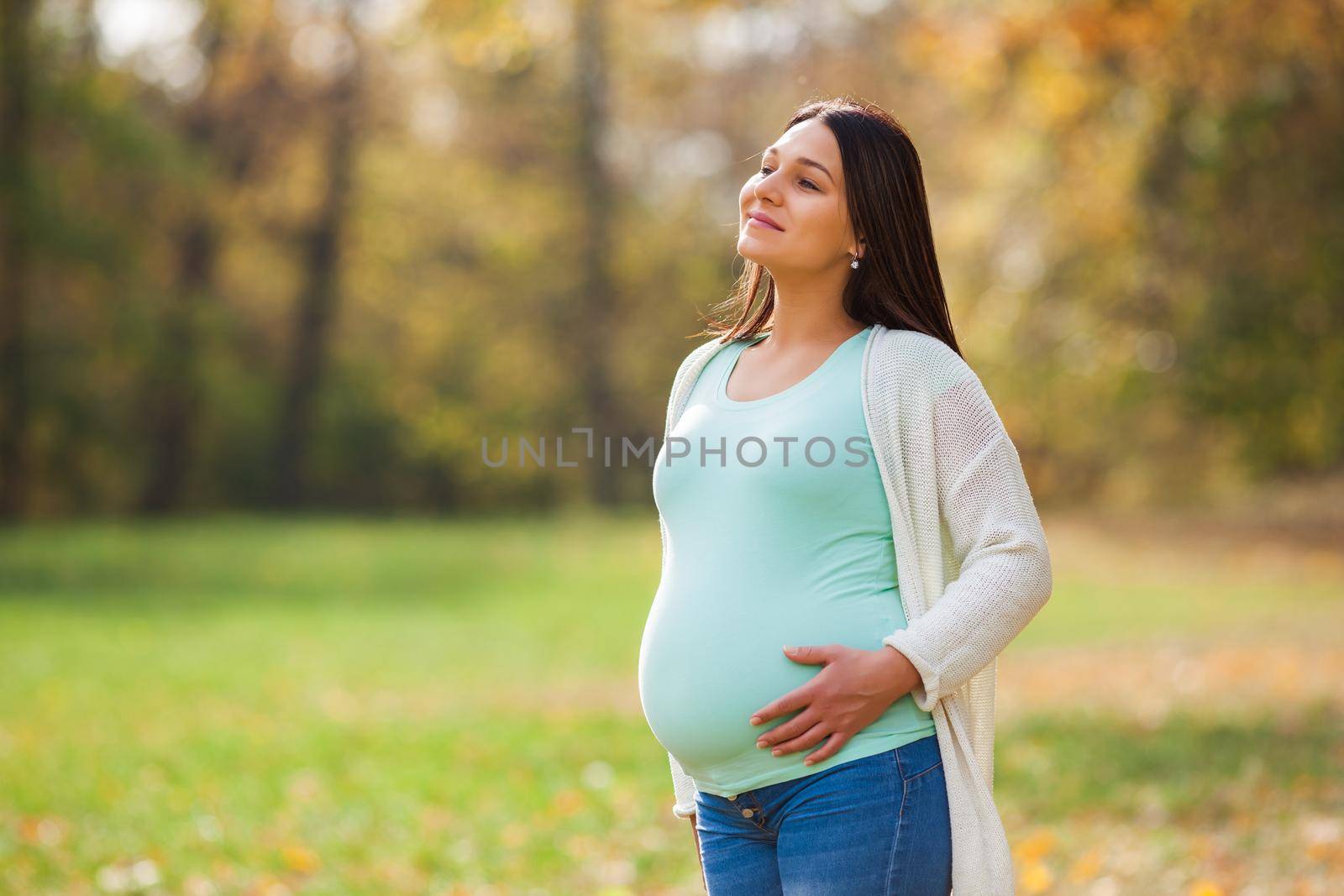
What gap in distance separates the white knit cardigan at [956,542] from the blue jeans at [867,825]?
0.03 meters

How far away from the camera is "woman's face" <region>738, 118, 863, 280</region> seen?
2219mm

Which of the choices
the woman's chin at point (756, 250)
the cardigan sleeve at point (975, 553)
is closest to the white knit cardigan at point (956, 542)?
the cardigan sleeve at point (975, 553)

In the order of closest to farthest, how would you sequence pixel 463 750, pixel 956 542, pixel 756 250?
pixel 956 542, pixel 756 250, pixel 463 750

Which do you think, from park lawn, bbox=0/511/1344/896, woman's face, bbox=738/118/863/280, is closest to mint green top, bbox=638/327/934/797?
woman's face, bbox=738/118/863/280

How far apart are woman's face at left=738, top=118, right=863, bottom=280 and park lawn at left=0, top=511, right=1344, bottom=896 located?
10.3 ft

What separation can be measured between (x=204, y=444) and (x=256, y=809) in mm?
22013

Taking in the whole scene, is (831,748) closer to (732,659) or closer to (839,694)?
(839,694)

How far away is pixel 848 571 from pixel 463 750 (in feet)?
17.7

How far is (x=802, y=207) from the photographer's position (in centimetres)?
222

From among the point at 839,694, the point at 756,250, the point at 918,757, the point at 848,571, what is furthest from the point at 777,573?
the point at 756,250

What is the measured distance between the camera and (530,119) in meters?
26.0

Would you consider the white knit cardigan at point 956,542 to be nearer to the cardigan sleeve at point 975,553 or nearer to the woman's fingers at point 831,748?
the cardigan sleeve at point 975,553

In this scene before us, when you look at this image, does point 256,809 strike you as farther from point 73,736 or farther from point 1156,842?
point 1156,842

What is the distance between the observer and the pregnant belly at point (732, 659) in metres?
2.10
